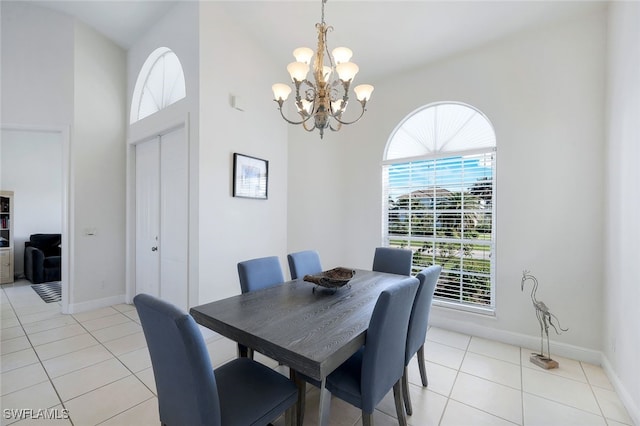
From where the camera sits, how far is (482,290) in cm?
313

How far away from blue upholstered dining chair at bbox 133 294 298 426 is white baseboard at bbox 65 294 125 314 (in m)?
3.26

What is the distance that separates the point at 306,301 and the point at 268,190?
1.93 metres

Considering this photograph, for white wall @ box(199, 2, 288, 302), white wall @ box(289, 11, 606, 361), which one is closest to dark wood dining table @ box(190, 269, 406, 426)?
white wall @ box(199, 2, 288, 302)

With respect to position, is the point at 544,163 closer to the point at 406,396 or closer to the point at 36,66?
the point at 406,396

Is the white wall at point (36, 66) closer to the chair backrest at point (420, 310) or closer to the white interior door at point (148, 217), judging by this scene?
the white interior door at point (148, 217)

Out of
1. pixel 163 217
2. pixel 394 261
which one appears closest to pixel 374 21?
pixel 394 261

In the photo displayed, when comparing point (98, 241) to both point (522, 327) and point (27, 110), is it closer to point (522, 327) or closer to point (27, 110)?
point (27, 110)

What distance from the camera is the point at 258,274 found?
2236 millimetres

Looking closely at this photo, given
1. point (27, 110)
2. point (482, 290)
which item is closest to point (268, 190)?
point (482, 290)

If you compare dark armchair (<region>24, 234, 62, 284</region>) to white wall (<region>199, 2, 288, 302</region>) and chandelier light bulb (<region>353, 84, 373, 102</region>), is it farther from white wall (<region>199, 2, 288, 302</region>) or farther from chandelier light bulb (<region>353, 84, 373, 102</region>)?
chandelier light bulb (<region>353, 84, 373, 102</region>)

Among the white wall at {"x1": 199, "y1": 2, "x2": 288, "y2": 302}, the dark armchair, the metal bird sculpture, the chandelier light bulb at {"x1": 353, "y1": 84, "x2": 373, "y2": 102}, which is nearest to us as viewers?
the chandelier light bulb at {"x1": 353, "y1": 84, "x2": 373, "y2": 102}

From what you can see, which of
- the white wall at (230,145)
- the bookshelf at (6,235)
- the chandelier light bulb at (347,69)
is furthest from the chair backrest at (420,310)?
the bookshelf at (6,235)

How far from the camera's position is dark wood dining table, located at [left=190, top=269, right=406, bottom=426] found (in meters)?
1.20

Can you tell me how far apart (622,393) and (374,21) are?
12.3ft
